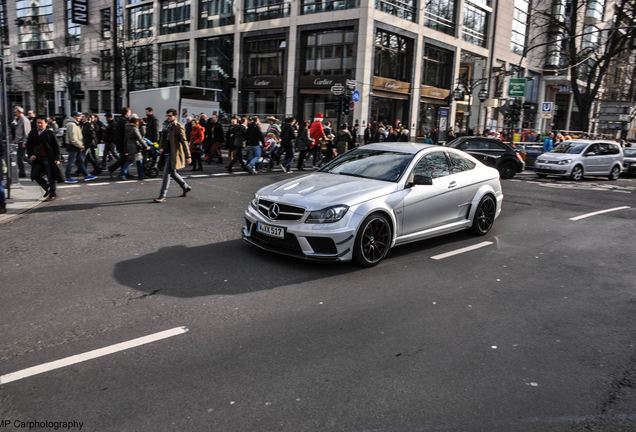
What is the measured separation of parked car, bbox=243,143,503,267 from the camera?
20.4 feet

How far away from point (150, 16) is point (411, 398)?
4825 centimetres

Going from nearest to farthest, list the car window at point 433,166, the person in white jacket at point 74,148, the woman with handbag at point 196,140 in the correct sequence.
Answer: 1. the car window at point 433,166
2. the person in white jacket at point 74,148
3. the woman with handbag at point 196,140

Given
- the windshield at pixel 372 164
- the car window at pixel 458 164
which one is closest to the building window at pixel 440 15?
the car window at pixel 458 164

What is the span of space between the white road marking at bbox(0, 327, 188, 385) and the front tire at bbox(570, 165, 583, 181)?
19.1m

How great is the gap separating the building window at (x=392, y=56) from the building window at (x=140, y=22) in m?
22.6

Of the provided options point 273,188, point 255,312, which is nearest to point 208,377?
point 255,312

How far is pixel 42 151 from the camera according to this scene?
400 inches

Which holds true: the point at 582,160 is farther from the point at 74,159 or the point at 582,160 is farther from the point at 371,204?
the point at 74,159

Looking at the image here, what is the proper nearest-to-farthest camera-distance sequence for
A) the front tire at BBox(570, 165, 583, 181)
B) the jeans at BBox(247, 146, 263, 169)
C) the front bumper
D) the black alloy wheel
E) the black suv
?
the front bumper
the black alloy wheel
the jeans at BBox(247, 146, 263, 169)
the black suv
the front tire at BBox(570, 165, 583, 181)

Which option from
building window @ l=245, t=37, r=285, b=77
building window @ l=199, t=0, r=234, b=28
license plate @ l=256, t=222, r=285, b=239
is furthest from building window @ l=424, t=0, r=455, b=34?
license plate @ l=256, t=222, r=285, b=239

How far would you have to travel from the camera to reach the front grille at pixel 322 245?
20.2 ft

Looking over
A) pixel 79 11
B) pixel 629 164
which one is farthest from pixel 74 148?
pixel 79 11

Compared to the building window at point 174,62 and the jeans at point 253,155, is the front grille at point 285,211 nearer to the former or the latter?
the jeans at point 253,155

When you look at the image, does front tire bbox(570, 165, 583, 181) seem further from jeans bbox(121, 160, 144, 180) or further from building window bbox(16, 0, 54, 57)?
building window bbox(16, 0, 54, 57)
